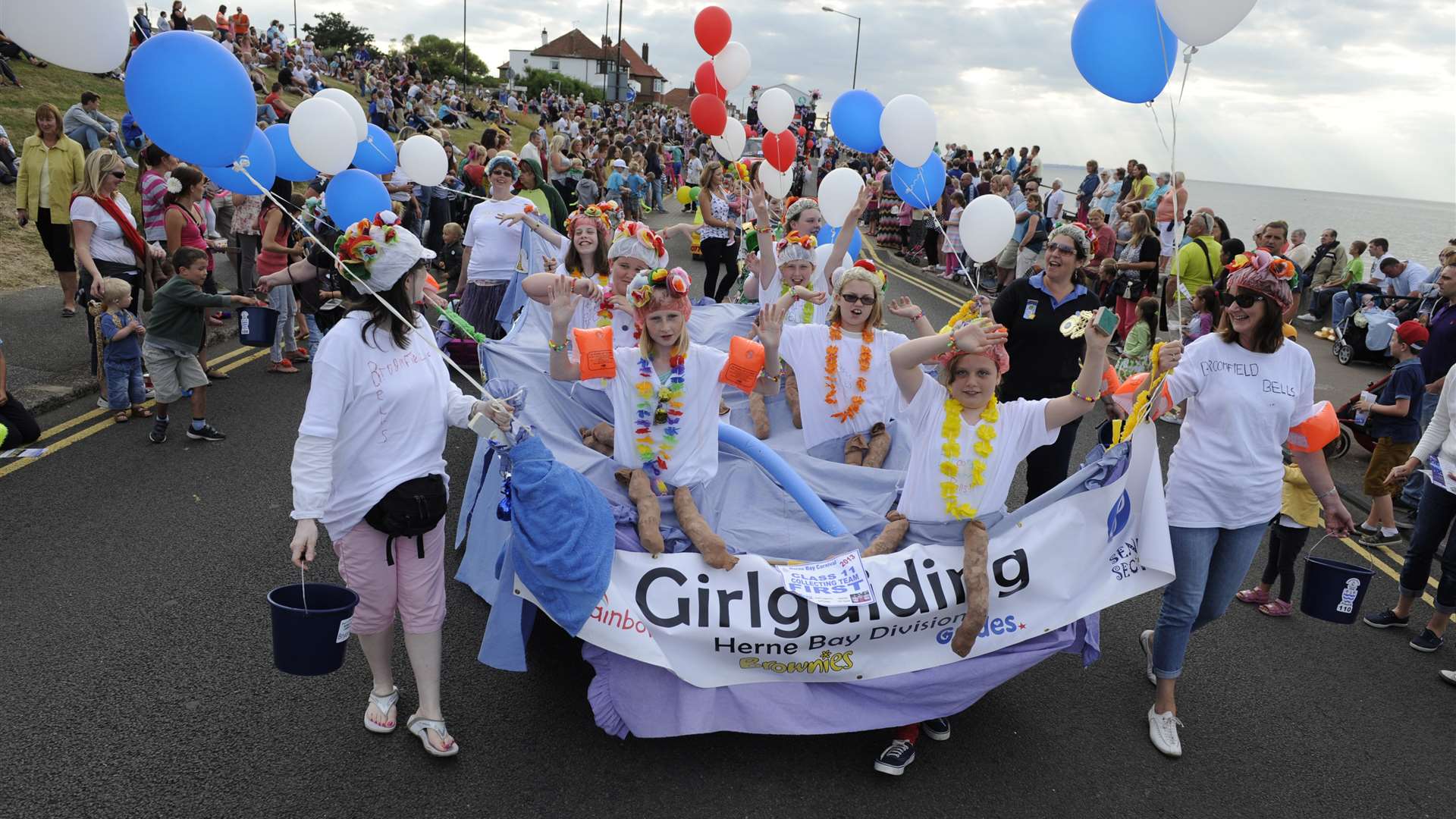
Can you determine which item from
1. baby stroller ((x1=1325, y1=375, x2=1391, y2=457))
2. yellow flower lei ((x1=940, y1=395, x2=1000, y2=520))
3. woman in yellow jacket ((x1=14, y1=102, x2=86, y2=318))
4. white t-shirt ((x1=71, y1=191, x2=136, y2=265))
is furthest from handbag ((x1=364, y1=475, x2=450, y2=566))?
baby stroller ((x1=1325, y1=375, x2=1391, y2=457))

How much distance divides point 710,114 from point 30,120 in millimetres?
15129

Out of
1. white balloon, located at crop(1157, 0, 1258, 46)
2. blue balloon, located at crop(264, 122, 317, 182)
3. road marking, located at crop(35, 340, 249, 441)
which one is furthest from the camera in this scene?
blue balloon, located at crop(264, 122, 317, 182)

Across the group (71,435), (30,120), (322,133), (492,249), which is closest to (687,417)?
(322,133)

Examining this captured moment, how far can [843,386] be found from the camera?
557cm

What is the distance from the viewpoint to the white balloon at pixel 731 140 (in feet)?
37.0

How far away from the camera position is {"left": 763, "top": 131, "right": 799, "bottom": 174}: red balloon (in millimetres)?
10234

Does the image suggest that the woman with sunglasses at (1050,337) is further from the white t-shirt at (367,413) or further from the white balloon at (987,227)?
the white t-shirt at (367,413)

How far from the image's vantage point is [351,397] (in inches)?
136

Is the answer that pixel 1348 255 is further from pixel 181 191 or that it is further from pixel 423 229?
pixel 181 191

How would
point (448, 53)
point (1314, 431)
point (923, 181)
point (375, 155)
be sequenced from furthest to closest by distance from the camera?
point (448, 53) → point (375, 155) → point (923, 181) → point (1314, 431)

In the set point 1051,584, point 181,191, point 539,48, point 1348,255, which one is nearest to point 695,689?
point 1051,584

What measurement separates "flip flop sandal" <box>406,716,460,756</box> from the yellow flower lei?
7.39 ft

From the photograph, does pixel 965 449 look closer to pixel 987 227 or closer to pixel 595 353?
pixel 595 353

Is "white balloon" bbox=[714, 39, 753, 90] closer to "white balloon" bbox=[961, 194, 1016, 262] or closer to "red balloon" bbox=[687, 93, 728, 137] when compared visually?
"red balloon" bbox=[687, 93, 728, 137]
